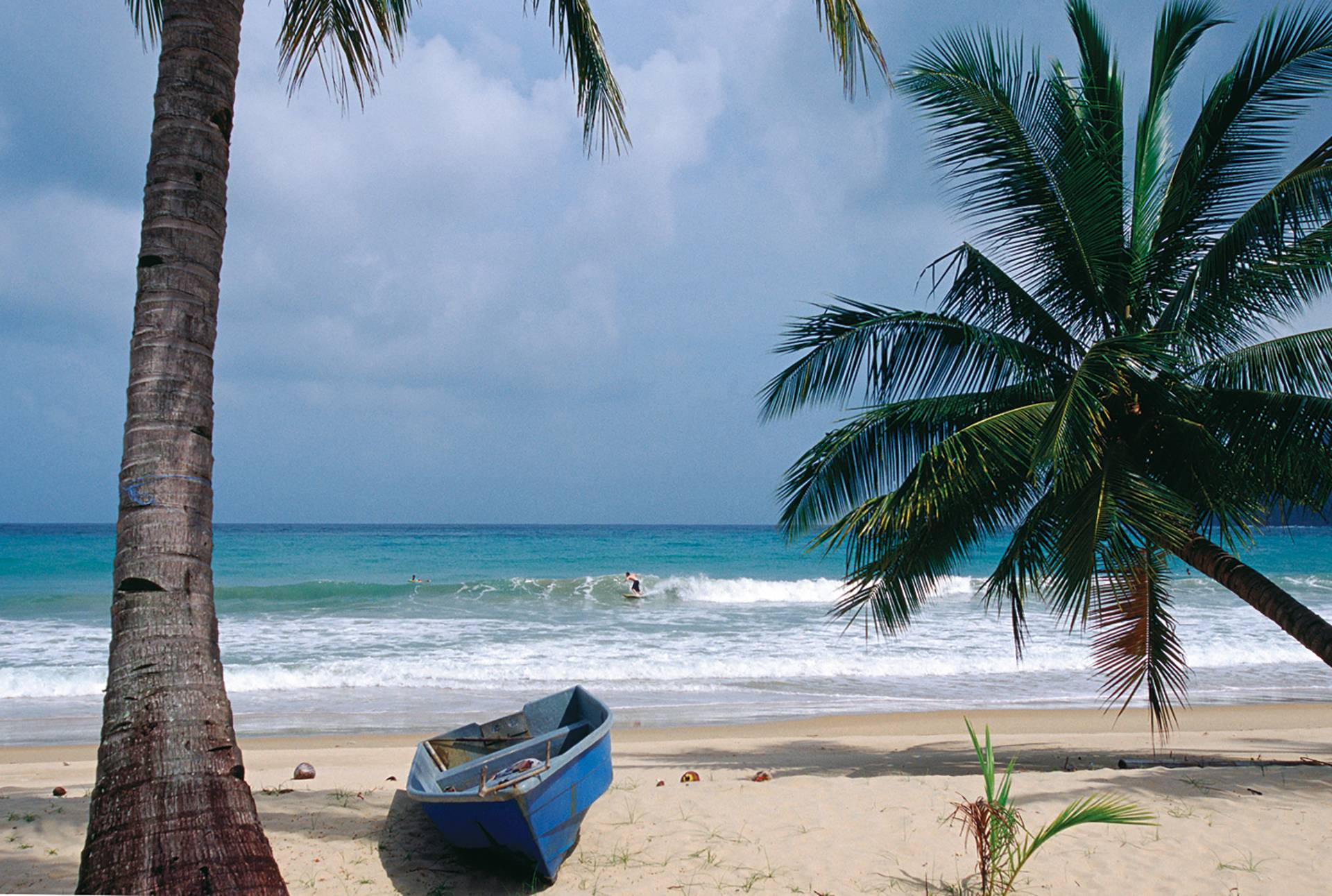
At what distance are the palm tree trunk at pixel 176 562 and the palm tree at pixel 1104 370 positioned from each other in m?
4.54

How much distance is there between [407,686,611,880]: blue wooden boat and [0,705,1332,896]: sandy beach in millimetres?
265

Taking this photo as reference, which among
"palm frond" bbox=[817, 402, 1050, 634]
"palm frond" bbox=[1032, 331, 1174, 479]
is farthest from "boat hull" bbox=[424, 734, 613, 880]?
"palm frond" bbox=[1032, 331, 1174, 479]

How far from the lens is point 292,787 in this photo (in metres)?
7.21

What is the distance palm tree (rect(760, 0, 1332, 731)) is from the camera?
6.27 metres

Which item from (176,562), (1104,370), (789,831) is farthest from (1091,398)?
(176,562)

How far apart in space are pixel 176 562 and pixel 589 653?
44.2 feet

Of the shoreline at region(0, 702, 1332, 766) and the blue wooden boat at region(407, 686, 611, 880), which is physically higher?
the blue wooden boat at region(407, 686, 611, 880)

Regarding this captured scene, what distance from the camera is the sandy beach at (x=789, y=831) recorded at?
4930mm

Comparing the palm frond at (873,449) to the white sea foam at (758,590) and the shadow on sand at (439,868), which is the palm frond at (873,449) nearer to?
the shadow on sand at (439,868)

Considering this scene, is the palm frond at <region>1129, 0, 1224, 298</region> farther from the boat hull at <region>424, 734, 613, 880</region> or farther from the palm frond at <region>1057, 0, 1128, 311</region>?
the boat hull at <region>424, 734, 613, 880</region>

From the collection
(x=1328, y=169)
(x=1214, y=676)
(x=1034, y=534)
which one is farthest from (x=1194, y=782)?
(x=1214, y=676)

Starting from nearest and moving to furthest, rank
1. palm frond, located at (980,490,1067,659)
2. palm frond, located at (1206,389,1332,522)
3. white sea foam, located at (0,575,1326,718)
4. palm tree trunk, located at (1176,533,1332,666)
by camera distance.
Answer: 1. palm frond, located at (1206,389,1332,522)
2. palm tree trunk, located at (1176,533,1332,666)
3. palm frond, located at (980,490,1067,659)
4. white sea foam, located at (0,575,1326,718)

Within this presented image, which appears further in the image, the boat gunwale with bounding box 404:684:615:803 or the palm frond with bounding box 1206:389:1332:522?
the palm frond with bounding box 1206:389:1332:522

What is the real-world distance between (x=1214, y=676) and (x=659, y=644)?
9.99 metres
